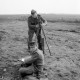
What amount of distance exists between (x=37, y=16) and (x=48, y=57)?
2.22 metres

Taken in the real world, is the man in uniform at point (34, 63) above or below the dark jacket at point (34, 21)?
below

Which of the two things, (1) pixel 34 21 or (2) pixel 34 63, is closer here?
(2) pixel 34 63

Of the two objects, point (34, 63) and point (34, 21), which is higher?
point (34, 21)

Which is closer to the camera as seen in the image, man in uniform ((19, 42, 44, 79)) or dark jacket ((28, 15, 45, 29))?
man in uniform ((19, 42, 44, 79))

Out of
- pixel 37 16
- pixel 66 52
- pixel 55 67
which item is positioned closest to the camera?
pixel 55 67

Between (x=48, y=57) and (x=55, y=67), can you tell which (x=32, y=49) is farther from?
(x=48, y=57)

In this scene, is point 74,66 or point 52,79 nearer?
point 52,79

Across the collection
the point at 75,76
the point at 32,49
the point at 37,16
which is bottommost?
the point at 75,76

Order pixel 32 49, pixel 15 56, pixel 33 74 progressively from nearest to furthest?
pixel 32 49
pixel 33 74
pixel 15 56

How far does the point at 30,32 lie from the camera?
9.14m

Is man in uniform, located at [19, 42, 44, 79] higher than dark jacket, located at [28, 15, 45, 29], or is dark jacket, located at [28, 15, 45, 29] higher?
dark jacket, located at [28, 15, 45, 29]

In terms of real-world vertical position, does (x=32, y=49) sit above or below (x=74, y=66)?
above

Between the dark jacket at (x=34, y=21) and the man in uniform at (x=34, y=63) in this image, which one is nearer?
the man in uniform at (x=34, y=63)

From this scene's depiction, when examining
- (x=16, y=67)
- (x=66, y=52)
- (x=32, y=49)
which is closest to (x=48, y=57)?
(x=66, y=52)
